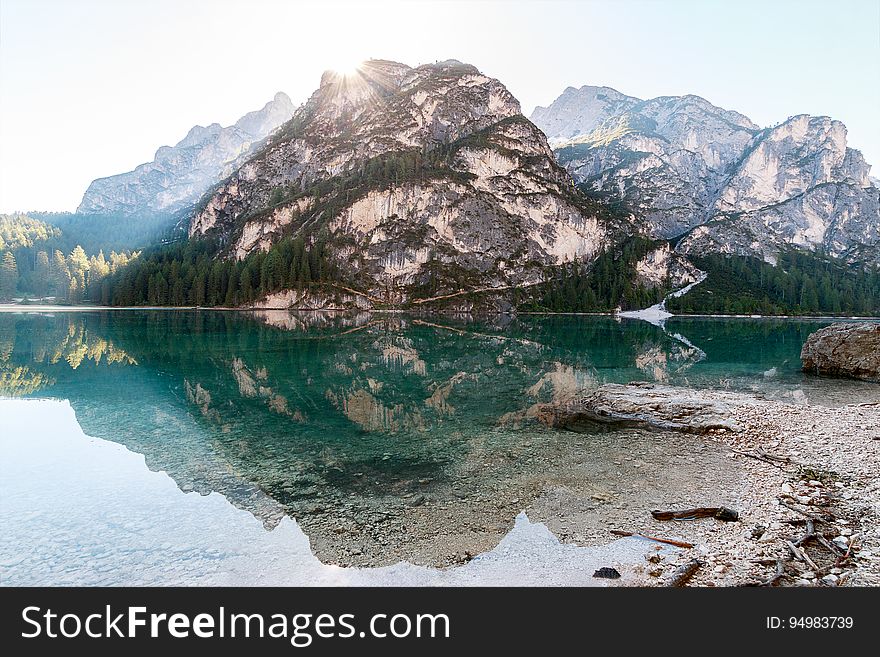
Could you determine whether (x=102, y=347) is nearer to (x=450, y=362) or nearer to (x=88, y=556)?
(x=450, y=362)

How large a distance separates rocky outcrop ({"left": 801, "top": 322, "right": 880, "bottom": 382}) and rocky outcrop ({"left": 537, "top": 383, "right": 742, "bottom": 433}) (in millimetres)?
15757

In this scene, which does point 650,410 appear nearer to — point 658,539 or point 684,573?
point 658,539

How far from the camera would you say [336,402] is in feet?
92.7

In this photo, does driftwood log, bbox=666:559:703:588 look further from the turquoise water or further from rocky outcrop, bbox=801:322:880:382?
rocky outcrop, bbox=801:322:880:382

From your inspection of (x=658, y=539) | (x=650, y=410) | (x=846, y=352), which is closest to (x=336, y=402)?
(x=650, y=410)

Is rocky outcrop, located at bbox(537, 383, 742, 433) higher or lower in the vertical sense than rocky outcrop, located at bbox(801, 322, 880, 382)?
lower

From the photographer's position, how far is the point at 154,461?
17078 millimetres

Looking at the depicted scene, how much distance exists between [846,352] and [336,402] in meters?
40.2

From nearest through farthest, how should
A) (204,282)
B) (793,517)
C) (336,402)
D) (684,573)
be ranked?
1. (684,573)
2. (793,517)
3. (336,402)
4. (204,282)

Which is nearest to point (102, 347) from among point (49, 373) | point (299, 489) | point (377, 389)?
point (49, 373)

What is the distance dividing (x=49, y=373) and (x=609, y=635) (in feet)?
138

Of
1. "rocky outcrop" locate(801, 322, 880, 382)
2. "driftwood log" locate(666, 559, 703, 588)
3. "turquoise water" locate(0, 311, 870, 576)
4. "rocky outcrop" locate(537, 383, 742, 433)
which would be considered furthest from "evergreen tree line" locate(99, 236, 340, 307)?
"driftwood log" locate(666, 559, 703, 588)

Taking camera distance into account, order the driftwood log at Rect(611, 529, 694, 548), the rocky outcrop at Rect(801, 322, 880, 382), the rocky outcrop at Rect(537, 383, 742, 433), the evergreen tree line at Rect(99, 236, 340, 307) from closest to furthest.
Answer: the driftwood log at Rect(611, 529, 694, 548), the rocky outcrop at Rect(537, 383, 742, 433), the rocky outcrop at Rect(801, 322, 880, 382), the evergreen tree line at Rect(99, 236, 340, 307)

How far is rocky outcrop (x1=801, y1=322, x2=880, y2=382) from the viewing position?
116ft
